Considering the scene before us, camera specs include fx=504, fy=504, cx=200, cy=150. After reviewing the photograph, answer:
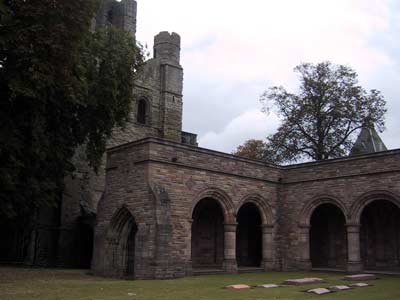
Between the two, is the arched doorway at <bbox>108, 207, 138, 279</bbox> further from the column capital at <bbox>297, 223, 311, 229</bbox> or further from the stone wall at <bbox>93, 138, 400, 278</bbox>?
the column capital at <bbox>297, 223, 311, 229</bbox>

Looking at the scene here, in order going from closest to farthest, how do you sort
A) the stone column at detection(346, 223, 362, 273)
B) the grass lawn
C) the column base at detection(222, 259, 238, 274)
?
the grass lawn → the column base at detection(222, 259, 238, 274) → the stone column at detection(346, 223, 362, 273)

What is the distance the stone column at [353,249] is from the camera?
67.4 feet

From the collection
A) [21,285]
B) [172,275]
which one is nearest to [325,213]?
[172,275]

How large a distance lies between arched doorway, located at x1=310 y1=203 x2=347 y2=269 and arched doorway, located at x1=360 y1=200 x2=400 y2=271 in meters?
0.97

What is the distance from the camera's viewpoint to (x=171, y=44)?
34594 mm

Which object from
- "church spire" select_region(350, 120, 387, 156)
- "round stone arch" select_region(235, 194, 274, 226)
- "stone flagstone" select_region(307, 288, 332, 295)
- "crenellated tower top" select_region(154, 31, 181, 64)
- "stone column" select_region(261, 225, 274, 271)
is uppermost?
"crenellated tower top" select_region(154, 31, 181, 64)

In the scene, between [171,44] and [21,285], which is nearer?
[21,285]

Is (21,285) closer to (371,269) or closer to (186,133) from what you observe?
(371,269)

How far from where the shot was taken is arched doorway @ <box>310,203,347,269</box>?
23.6 metres

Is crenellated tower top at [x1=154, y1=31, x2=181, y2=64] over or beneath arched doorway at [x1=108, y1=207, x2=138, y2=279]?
over

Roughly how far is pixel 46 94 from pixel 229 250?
9.57m

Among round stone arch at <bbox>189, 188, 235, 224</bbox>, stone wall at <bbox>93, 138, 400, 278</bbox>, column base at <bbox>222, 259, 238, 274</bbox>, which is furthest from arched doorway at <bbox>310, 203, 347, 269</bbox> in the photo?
column base at <bbox>222, 259, 238, 274</bbox>

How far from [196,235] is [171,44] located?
16334mm

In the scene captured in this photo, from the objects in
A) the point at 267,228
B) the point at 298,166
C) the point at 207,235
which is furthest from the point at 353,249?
the point at 207,235
